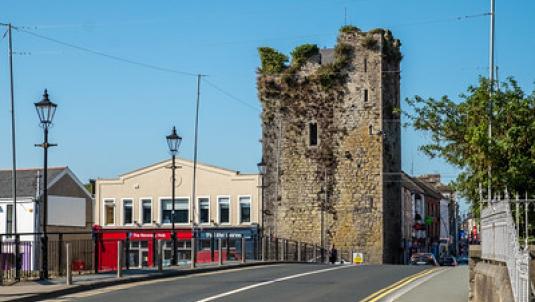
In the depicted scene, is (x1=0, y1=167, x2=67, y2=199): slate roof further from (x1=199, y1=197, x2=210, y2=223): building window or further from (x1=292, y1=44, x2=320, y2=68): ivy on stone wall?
(x1=292, y1=44, x2=320, y2=68): ivy on stone wall

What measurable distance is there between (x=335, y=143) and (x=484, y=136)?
157ft

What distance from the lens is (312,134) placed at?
70125 mm

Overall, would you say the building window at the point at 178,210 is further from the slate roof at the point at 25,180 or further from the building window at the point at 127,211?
the slate roof at the point at 25,180

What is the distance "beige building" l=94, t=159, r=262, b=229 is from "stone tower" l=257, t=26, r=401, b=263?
3.69 meters

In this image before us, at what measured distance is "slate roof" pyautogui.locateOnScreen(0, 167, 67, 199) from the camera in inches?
2530

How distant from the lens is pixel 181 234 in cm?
7425

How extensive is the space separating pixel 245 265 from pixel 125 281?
11.1 meters

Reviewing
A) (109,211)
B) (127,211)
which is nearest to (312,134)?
(127,211)

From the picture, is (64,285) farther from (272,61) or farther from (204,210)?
(204,210)

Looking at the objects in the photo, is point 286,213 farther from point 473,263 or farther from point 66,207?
point 473,263

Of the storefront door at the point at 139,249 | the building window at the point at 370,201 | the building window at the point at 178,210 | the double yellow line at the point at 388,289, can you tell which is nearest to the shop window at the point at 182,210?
the building window at the point at 178,210

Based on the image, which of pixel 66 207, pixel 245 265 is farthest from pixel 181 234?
pixel 245 265

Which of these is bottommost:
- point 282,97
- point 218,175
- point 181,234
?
point 181,234

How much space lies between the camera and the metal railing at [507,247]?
1085cm
